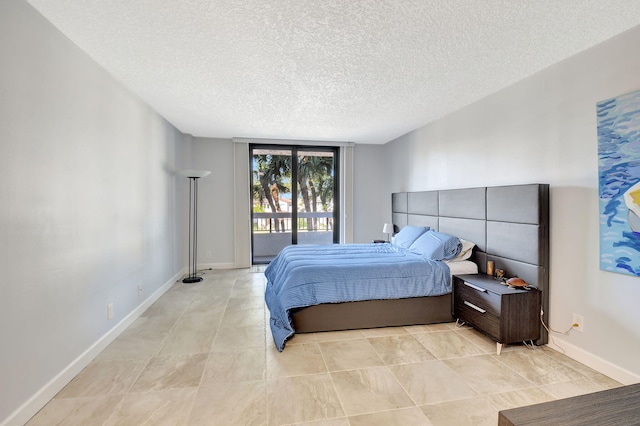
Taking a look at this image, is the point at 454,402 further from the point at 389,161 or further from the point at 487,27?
the point at 389,161

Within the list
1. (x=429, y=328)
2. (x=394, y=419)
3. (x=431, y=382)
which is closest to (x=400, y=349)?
(x=431, y=382)

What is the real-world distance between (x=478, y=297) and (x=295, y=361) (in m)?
1.73

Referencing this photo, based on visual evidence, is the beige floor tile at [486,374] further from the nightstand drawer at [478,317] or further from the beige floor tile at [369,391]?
the beige floor tile at [369,391]

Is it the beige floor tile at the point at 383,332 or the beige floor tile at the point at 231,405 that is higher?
the beige floor tile at the point at 383,332

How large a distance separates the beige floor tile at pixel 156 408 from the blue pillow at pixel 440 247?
2.58 meters

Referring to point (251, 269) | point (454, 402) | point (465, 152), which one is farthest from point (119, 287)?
point (465, 152)

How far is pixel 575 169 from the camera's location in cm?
226

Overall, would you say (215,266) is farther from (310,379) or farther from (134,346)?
(310,379)

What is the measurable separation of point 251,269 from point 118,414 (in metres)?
3.60

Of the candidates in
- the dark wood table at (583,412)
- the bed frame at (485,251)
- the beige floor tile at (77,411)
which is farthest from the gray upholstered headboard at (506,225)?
the beige floor tile at (77,411)

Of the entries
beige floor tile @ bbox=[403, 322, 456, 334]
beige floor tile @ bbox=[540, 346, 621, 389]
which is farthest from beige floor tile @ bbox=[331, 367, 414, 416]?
beige floor tile @ bbox=[540, 346, 621, 389]

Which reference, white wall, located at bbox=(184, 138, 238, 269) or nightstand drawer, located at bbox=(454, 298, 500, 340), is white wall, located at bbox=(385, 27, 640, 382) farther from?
white wall, located at bbox=(184, 138, 238, 269)

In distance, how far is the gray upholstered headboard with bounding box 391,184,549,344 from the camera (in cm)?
244

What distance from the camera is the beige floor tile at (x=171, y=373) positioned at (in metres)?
1.96
